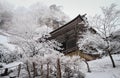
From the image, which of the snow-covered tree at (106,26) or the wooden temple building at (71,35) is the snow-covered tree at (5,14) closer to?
the wooden temple building at (71,35)

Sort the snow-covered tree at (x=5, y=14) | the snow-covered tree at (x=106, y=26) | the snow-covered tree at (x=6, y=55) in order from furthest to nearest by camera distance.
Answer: the snow-covered tree at (x=5, y=14), the snow-covered tree at (x=6, y=55), the snow-covered tree at (x=106, y=26)

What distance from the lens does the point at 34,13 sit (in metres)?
58.8

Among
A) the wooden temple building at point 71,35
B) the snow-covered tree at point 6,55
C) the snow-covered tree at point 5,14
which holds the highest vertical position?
the snow-covered tree at point 5,14

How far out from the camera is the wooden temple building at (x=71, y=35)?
19.1 m

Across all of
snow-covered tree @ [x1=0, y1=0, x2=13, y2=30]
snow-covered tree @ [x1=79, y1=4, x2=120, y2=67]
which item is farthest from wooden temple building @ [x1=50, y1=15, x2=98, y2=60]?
snow-covered tree @ [x1=0, y1=0, x2=13, y2=30]

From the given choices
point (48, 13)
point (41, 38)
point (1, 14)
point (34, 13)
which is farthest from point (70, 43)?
point (1, 14)

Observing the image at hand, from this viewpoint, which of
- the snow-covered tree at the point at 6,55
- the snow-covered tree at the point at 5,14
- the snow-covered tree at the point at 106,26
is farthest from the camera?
the snow-covered tree at the point at 5,14

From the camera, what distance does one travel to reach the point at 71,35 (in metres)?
20.8

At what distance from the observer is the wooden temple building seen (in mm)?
19125

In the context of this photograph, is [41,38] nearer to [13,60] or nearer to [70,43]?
[70,43]

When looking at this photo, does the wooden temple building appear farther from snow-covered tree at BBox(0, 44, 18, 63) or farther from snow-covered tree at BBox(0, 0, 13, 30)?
snow-covered tree at BBox(0, 0, 13, 30)

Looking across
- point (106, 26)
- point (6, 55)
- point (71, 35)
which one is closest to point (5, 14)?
point (6, 55)

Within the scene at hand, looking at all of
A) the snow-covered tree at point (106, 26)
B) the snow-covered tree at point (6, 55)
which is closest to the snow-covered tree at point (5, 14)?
the snow-covered tree at point (6, 55)

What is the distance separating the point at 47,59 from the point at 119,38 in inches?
318
